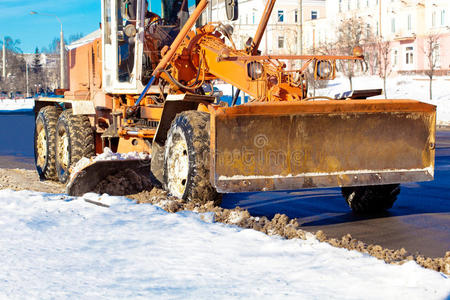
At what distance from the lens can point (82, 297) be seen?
15.9ft

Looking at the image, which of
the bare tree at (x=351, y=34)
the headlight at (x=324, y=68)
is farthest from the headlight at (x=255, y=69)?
the bare tree at (x=351, y=34)

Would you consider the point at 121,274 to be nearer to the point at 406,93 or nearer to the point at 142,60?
the point at 142,60

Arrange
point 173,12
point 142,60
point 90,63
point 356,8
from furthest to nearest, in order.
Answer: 1. point 356,8
2. point 90,63
3. point 173,12
4. point 142,60

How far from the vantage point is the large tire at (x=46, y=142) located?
12.4 meters

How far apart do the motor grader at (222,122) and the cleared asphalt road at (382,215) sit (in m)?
0.44

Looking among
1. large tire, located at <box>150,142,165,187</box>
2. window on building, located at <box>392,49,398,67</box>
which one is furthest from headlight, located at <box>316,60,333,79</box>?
window on building, located at <box>392,49,398,67</box>

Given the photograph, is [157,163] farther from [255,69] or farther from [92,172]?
[255,69]

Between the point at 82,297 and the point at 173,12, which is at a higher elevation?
the point at 173,12

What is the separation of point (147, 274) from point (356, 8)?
71505mm

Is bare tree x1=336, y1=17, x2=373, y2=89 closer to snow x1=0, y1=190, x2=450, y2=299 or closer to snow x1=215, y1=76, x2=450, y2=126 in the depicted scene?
snow x1=215, y1=76, x2=450, y2=126

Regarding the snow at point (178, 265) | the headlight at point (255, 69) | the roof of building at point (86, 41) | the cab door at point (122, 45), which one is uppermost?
the roof of building at point (86, 41)

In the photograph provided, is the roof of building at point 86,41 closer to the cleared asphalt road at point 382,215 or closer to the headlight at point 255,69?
the headlight at point 255,69

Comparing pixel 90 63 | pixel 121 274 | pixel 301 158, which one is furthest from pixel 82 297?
pixel 90 63

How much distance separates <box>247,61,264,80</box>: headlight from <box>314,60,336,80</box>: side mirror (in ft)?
2.80
